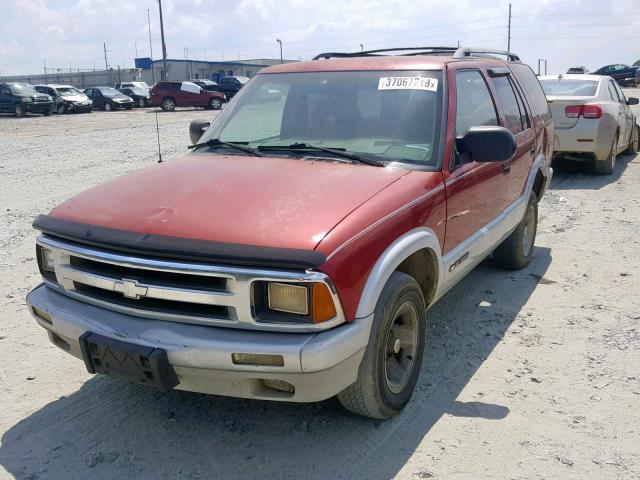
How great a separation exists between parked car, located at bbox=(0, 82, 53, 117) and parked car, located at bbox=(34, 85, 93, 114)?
1782mm

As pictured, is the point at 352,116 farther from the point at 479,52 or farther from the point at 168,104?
the point at 168,104

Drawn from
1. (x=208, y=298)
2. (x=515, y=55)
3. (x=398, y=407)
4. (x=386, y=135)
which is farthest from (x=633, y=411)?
(x=515, y=55)

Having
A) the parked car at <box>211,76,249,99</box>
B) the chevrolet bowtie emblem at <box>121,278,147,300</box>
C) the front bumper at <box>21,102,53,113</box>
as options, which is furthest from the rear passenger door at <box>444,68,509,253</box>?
the parked car at <box>211,76,249,99</box>

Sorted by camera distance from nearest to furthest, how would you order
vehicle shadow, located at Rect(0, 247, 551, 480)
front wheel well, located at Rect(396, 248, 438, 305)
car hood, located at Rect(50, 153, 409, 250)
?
car hood, located at Rect(50, 153, 409, 250)
vehicle shadow, located at Rect(0, 247, 551, 480)
front wheel well, located at Rect(396, 248, 438, 305)

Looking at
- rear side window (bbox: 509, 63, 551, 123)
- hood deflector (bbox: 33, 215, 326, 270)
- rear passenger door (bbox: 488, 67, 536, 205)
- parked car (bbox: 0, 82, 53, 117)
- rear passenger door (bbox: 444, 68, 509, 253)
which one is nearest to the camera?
hood deflector (bbox: 33, 215, 326, 270)

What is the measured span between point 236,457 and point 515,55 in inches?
A: 191

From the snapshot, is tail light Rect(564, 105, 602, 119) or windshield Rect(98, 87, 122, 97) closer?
tail light Rect(564, 105, 602, 119)

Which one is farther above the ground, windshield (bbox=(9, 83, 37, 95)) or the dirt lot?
windshield (bbox=(9, 83, 37, 95))

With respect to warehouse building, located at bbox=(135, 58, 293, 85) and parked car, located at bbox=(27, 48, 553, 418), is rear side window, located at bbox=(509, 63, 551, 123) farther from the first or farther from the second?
warehouse building, located at bbox=(135, 58, 293, 85)

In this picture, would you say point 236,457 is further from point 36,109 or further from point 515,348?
point 36,109

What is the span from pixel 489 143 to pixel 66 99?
32708 mm

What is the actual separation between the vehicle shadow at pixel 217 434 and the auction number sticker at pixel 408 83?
176cm

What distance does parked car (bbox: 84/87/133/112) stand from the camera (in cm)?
3556

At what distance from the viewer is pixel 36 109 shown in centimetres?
3003
